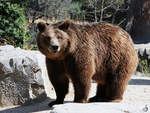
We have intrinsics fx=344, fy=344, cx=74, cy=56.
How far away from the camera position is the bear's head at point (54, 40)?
564cm

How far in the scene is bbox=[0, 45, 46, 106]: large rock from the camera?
22.1 ft

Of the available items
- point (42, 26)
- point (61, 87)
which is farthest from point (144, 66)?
point (42, 26)

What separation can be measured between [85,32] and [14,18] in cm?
674

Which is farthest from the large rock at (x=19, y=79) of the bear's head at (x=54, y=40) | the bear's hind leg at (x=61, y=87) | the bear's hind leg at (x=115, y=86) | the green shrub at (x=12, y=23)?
the green shrub at (x=12, y=23)

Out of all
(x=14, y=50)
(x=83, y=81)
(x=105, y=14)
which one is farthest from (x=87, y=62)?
(x=105, y=14)

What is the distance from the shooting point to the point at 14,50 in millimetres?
7578

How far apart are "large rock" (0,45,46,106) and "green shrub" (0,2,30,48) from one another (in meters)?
5.42

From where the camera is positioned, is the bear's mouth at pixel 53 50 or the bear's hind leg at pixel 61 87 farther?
the bear's hind leg at pixel 61 87

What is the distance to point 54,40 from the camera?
5676 mm

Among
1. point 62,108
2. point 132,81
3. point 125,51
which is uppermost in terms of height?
point 125,51

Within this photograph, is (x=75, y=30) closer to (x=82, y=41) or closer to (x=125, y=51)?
(x=82, y=41)

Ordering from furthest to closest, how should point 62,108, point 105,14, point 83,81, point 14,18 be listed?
1. point 105,14
2. point 14,18
3. point 83,81
4. point 62,108

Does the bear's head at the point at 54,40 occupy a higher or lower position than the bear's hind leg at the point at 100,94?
higher

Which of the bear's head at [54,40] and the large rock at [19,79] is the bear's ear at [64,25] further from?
the large rock at [19,79]
